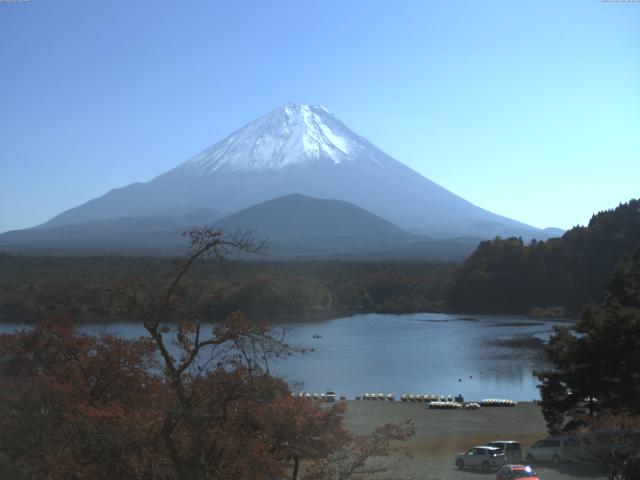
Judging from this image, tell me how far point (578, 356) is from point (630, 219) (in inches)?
966

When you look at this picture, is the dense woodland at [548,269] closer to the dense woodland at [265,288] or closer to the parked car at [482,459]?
the dense woodland at [265,288]

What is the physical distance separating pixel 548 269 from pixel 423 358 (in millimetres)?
14575

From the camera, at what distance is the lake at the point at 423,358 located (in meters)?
17.3

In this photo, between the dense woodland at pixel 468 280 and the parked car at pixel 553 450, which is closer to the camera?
the parked car at pixel 553 450

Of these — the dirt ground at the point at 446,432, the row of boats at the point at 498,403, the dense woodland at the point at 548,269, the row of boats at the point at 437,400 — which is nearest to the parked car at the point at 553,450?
the dirt ground at the point at 446,432

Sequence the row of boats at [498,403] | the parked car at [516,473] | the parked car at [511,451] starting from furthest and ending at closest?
the row of boats at [498,403] → the parked car at [511,451] → the parked car at [516,473]

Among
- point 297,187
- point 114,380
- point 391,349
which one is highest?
point 297,187

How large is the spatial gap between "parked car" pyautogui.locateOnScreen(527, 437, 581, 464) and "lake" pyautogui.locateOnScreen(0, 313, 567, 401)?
14.4 ft

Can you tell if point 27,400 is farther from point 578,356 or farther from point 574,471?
point 578,356

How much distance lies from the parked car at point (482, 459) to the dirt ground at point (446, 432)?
13cm

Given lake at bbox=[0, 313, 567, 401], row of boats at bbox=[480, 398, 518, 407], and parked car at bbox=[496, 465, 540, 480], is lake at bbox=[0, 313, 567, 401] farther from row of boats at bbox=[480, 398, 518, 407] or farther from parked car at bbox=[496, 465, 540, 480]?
parked car at bbox=[496, 465, 540, 480]

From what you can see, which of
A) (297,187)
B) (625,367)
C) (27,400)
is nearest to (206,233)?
(27,400)

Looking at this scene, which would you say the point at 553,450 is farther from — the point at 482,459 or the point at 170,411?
the point at 170,411

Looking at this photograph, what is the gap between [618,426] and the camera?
671 centimetres
